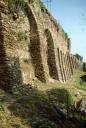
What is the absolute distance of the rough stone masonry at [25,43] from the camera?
13766mm

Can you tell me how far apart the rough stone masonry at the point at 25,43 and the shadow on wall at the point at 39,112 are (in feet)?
4.22

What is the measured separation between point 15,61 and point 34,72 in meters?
3.52

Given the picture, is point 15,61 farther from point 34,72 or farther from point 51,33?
point 51,33

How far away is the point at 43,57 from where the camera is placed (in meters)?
18.4

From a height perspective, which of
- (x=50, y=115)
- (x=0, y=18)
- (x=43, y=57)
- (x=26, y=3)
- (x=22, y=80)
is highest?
(x=26, y=3)

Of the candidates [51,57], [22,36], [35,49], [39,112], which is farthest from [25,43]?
[39,112]

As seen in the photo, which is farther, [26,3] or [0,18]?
[26,3]

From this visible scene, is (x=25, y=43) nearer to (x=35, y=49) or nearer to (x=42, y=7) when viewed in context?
(x=35, y=49)

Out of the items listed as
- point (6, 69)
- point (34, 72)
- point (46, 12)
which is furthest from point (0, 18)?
point (46, 12)

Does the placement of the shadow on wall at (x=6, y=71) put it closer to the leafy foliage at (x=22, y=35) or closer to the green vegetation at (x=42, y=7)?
the leafy foliage at (x=22, y=35)

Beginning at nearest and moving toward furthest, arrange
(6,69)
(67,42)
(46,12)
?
(6,69)
(46,12)
(67,42)

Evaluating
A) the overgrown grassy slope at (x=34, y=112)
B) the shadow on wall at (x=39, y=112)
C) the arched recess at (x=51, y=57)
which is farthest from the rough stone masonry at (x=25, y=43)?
the shadow on wall at (x=39, y=112)

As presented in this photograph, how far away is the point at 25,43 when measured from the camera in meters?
16.8

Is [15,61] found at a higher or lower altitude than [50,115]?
higher
